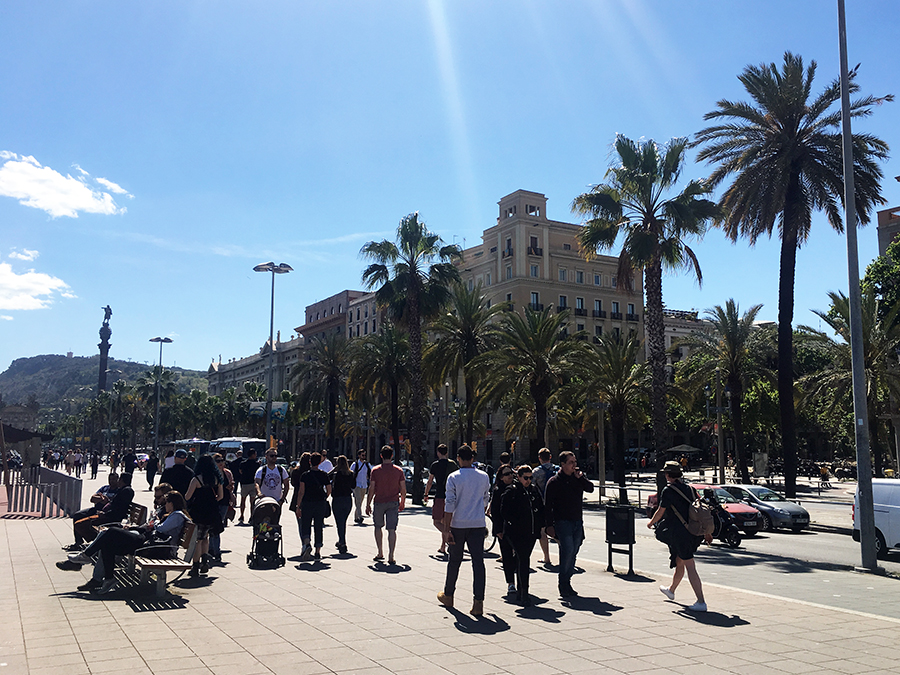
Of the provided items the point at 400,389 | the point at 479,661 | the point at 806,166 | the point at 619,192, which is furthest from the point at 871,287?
the point at 479,661

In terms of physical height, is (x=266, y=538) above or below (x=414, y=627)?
above

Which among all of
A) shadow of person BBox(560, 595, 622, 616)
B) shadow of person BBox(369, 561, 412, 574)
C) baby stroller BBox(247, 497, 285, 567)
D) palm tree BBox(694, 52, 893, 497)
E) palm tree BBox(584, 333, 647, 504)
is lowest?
shadow of person BBox(369, 561, 412, 574)

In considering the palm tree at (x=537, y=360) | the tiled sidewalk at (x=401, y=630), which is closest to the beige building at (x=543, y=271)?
the palm tree at (x=537, y=360)

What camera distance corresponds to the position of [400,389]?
50531 mm

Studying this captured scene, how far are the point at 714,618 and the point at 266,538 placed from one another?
268 inches

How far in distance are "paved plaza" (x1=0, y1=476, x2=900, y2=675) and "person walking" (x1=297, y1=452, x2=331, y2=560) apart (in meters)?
1.22

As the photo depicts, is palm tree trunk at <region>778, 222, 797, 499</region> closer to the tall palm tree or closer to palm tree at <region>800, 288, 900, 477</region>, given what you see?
palm tree at <region>800, 288, 900, 477</region>

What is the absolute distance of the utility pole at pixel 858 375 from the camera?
1312 centimetres

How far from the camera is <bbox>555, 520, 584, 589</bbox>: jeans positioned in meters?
9.55

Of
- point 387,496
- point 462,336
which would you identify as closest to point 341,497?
point 387,496

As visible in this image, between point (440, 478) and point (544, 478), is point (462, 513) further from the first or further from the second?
point (440, 478)

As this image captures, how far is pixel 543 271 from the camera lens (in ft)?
234

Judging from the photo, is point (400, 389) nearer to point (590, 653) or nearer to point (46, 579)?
point (46, 579)

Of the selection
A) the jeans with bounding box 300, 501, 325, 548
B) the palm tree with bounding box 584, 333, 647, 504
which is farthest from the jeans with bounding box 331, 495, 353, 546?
the palm tree with bounding box 584, 333, 647, 504
